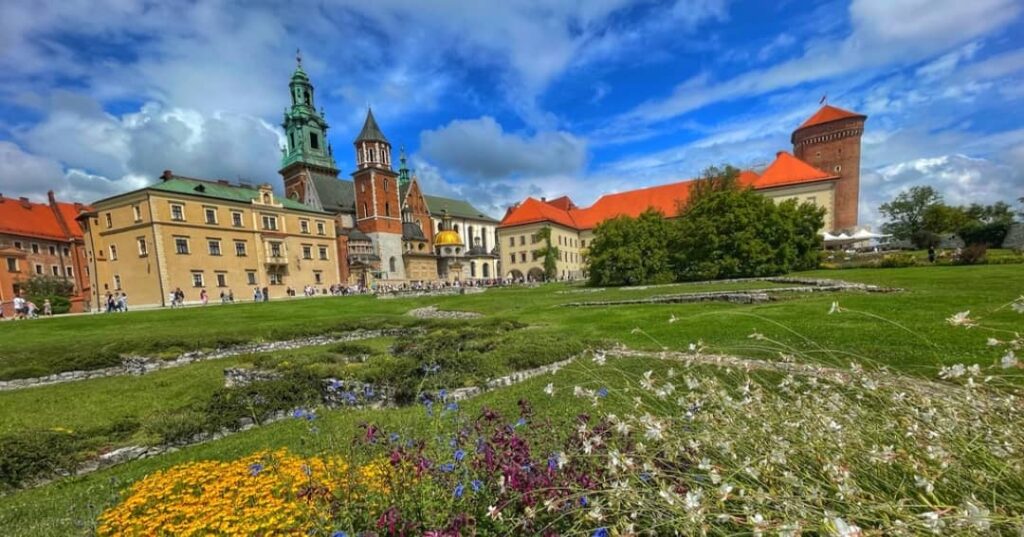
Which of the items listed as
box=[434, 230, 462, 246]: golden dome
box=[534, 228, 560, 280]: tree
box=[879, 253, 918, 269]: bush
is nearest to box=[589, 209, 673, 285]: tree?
box=[879, 253, 918, 269]: bush

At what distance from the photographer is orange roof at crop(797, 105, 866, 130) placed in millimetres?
51763

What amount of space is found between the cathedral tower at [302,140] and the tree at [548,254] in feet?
112

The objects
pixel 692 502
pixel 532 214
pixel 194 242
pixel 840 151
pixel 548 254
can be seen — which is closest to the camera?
pixel 692 502

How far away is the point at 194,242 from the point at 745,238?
151 ft

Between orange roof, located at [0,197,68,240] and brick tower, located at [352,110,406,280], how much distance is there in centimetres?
3243

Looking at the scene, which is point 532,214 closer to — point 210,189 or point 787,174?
point 787,174

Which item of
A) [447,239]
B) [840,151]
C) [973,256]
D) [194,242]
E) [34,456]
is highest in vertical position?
[840,151]

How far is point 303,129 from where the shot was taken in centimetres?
5978

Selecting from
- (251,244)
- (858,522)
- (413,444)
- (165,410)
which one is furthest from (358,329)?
(251,244)

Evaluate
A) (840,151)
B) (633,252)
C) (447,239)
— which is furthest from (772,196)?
(447,239)

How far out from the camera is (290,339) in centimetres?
1316

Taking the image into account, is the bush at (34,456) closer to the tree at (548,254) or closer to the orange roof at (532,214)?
the tree at (548,254)

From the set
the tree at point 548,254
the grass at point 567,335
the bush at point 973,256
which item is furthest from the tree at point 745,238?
the tree at point 548,254

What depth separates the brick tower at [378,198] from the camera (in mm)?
54219
